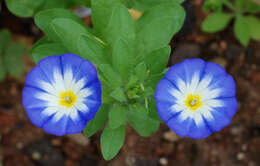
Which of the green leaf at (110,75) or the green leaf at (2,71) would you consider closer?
the green leaf at (110,75)

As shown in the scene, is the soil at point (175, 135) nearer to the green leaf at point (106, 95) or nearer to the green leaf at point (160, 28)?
the green leaf at point (160, 28)

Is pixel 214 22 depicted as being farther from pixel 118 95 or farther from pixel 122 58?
pixel 118 95

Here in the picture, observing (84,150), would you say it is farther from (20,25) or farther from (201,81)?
(201,81)

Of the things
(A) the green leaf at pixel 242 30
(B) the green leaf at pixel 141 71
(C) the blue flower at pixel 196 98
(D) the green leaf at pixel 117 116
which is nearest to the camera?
(C) the blue flower at pixel 196 98

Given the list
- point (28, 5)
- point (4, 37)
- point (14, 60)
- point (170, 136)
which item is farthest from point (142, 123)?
point (4, 37)

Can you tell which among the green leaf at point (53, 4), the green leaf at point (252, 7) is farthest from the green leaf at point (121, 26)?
the green leaf at point (252, 7)

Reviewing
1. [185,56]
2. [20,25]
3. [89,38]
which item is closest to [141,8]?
[89,38]
